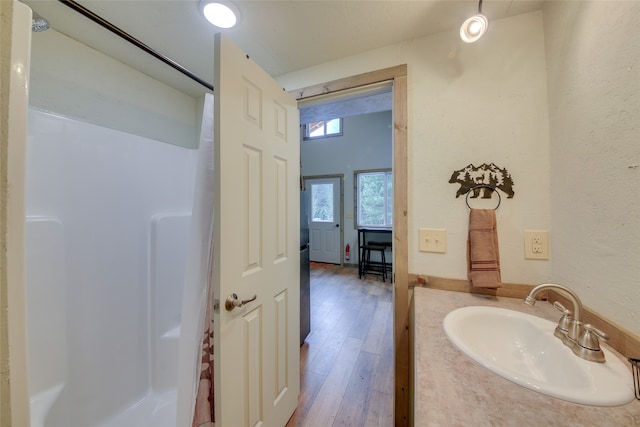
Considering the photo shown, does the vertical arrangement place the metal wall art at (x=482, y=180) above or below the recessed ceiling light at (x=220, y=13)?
below

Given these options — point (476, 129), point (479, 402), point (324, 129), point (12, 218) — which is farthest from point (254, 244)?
point (324, 129)

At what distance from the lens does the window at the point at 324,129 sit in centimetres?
504

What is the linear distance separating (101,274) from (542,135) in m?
2.44

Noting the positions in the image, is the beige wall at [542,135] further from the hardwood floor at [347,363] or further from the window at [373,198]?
the window at [373,198]

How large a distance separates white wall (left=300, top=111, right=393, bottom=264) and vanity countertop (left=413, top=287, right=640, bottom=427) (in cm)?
422

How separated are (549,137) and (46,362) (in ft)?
8.66

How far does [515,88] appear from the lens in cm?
110

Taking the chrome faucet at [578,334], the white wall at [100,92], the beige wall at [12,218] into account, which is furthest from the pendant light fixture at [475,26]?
the white wall at [100,92]

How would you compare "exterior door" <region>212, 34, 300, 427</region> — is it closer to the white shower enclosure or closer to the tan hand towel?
the white shower enclosure

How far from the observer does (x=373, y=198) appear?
190 inches

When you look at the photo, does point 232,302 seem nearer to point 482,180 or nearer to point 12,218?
point 12,218

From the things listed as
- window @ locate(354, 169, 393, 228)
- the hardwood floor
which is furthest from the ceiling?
window @ locate(354, 169, 393, 228)

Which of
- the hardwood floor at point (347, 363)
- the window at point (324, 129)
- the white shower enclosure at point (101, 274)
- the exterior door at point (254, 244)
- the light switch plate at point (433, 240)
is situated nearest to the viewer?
the exterior door at point (254, 244)

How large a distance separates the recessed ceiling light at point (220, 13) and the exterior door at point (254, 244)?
344mm
